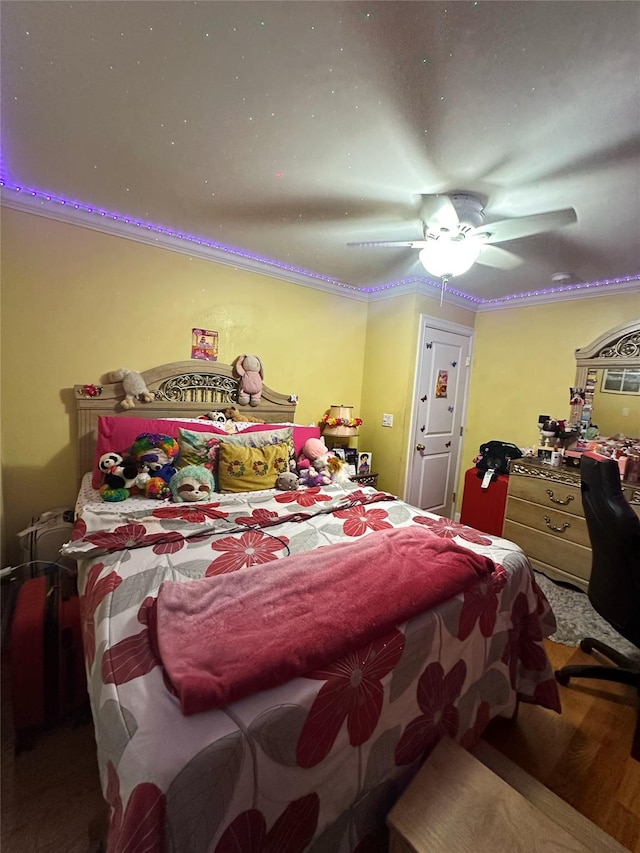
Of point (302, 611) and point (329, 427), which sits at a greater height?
point (329, 427)

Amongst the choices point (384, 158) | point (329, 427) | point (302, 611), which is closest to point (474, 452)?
point (329, 427)

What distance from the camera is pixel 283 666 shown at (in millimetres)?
851

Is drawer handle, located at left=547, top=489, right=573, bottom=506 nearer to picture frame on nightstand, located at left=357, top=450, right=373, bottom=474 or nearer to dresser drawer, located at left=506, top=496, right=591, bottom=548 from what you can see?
dresser drawer, located at left=506, top=496, right=591, bottom=548

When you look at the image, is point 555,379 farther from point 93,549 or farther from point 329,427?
point 93,549

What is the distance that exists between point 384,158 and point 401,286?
188cm

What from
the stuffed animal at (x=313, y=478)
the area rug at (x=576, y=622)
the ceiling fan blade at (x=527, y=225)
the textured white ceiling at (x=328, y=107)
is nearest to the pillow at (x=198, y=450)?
the stuffed animal at (x=313, y=478)

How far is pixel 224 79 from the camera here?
1208mm

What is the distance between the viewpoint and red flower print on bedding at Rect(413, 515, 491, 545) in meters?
1.70

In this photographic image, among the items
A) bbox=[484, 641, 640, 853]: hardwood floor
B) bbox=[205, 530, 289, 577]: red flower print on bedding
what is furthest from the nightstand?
bbox=[484, 641, 640, 853]: hardwood floor

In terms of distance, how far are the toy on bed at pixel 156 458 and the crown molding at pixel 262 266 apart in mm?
1370

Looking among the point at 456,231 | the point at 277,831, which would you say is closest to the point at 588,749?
the point at 277,831

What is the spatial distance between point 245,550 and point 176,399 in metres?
1.56

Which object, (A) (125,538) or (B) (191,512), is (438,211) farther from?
(A) (125,538)

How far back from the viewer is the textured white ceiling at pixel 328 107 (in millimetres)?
1002
